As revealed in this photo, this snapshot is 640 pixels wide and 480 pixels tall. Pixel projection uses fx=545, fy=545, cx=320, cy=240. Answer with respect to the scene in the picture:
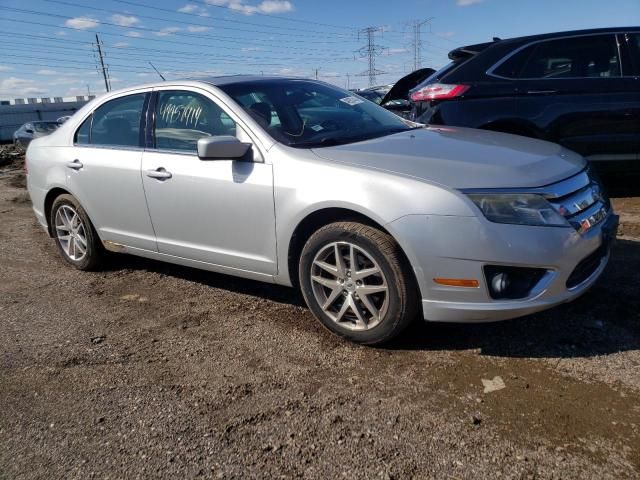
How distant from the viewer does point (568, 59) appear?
18.2ft

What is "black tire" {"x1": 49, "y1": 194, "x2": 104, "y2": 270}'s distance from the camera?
15.1 ft

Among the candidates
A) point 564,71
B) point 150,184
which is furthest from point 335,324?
point 564,71

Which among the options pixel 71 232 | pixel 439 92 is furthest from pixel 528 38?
pixel 71 232

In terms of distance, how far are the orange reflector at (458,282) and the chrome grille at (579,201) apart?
0.56 metres

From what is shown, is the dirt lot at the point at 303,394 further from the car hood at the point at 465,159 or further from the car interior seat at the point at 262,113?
the car interior seat at the point at 262,113

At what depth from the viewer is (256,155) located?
3.34m

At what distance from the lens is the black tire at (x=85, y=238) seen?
4.60m

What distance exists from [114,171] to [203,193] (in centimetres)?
100

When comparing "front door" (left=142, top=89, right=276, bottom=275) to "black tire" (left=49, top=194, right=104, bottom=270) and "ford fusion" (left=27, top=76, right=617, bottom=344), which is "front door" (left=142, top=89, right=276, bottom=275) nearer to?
"ford fusion" (left=27, top=76, right=617, bottom=344)

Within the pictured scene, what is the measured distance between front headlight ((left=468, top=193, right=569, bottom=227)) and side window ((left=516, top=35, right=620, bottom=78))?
11.1ft

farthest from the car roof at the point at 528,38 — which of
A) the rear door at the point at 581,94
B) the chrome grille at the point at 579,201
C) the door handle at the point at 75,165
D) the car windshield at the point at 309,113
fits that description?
the door handle at the point at 75,165

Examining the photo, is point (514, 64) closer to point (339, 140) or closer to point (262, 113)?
point (339, 140)

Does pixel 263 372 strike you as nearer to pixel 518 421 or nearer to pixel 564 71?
pixel 518 421

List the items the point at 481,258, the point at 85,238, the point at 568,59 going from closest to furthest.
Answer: the point at 481,258
the point at 85,238
the point at 568,59
